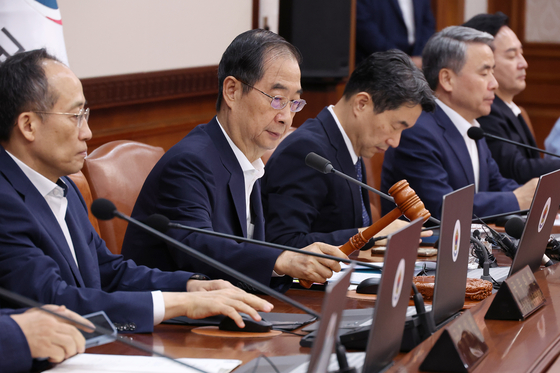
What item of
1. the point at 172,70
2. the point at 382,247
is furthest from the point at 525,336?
the point at 172,70

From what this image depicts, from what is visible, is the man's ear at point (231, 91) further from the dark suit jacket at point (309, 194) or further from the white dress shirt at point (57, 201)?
the white dress shirt at point (57, 201)

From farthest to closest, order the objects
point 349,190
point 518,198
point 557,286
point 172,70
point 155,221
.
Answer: point 172,70 → point 518,198 → point 349,190 → point 557,286 → point 155,221

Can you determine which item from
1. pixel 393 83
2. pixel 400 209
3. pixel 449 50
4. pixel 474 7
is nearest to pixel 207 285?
pixel 400 209

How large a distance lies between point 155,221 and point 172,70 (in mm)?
2528

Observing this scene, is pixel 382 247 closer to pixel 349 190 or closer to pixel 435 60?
pixel 349 190

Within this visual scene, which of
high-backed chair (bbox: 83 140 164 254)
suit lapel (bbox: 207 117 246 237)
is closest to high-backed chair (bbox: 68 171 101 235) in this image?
high-backed chair (bbox: 83 140 164 254)

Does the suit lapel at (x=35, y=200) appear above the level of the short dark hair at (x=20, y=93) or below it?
below

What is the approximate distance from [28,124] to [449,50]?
210 cm

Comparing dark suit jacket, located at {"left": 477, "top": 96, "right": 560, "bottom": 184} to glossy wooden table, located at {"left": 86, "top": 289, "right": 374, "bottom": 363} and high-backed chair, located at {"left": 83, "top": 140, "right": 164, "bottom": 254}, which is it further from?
glossy wooden table, located at {"left": 86, "top": 289, "right": 374, "bottom": 363}

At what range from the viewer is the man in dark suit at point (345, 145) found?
2.27 meters

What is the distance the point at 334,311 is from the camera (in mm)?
904

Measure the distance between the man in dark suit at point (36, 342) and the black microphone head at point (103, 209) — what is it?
0.17 meters

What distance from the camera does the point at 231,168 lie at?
1984mm

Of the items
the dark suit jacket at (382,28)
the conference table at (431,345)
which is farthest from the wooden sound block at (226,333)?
the dark suit jacket at (382,28)
